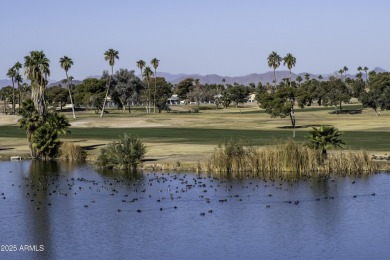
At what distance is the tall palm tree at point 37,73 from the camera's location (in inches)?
4385

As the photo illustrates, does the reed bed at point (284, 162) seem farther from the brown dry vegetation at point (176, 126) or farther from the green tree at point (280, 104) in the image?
the green tree at point (280, 104)

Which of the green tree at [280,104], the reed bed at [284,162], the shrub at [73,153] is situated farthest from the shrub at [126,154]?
the green tree at [280,104]

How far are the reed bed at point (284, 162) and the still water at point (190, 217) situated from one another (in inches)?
135

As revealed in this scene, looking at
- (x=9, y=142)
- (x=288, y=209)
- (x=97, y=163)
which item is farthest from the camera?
(x=9, y=142)

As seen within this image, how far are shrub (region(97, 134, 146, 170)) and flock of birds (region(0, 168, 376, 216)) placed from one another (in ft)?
16.8

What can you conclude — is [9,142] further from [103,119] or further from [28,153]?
[103,119]

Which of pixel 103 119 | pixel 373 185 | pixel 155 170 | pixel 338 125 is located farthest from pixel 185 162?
pixel 103 119

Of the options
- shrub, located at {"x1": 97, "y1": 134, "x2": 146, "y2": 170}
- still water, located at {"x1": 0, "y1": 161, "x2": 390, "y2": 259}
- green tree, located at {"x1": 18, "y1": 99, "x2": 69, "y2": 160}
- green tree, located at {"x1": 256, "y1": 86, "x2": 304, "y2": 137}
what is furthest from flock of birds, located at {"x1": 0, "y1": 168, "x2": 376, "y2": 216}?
green tree, located at {"x1": 256, "y1": 86, "x2": 304, "y2": 137}

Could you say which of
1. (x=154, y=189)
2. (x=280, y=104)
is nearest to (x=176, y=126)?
(x=280, y=104)

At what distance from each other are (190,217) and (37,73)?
60597 mm

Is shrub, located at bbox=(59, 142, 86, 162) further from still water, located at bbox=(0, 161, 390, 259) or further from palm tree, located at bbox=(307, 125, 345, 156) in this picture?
palm tree, located at bbox=(307, 125, 345, 156)

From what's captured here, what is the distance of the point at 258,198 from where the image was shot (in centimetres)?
6962

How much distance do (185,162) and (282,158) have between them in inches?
473

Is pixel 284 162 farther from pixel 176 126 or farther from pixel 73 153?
pixel 176 126
